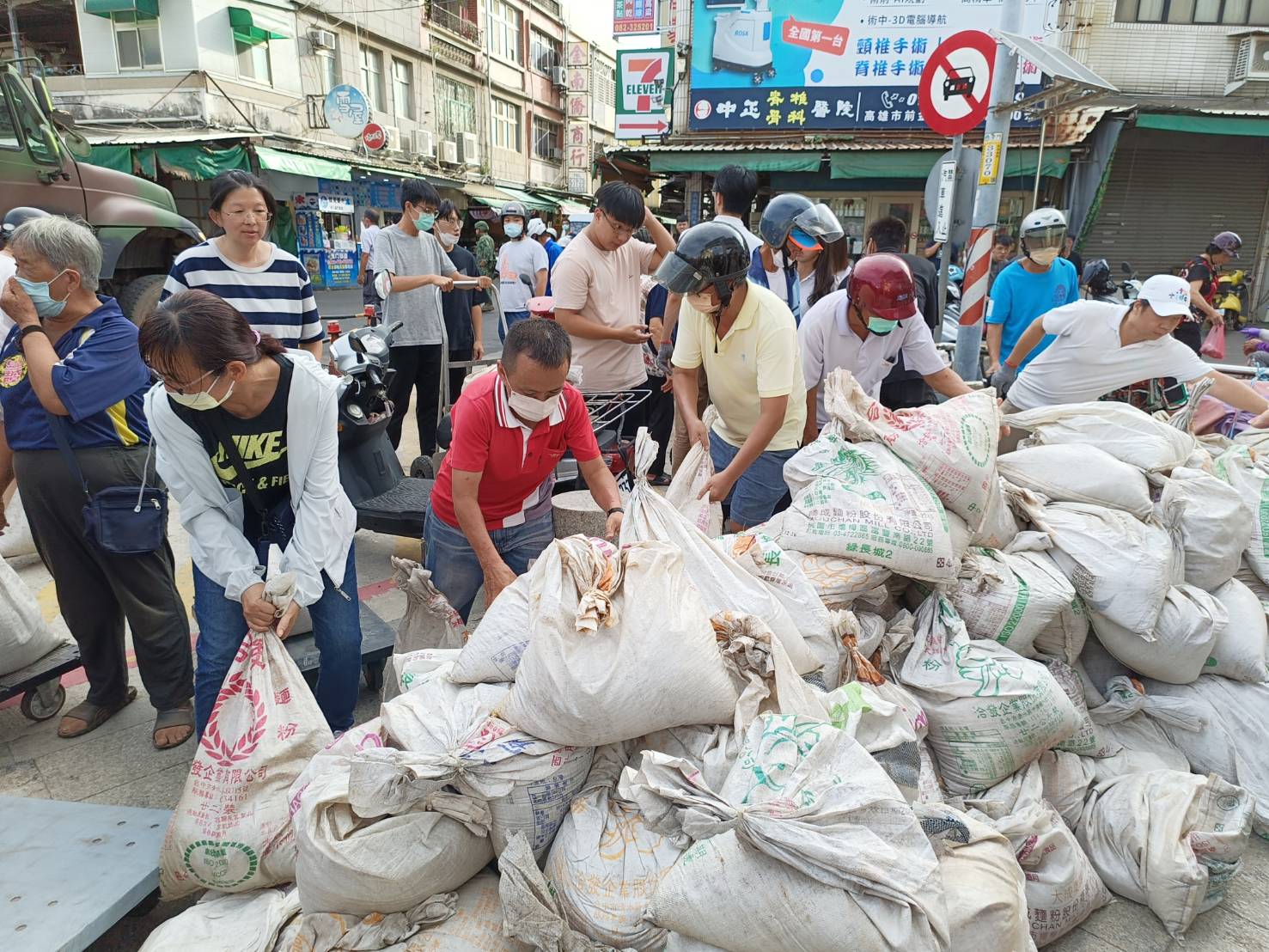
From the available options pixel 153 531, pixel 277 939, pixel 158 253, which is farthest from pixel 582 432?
pixel 158 253

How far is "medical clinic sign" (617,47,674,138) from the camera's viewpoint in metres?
15.1

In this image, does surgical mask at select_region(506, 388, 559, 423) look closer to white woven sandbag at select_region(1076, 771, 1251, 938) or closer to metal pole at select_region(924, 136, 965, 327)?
white woven sandbag at select_region(1076, 771, 1251, 938)

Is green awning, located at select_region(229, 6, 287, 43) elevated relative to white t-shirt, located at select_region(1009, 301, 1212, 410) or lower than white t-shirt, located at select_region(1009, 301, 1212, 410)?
elevated

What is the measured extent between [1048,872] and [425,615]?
1727 millimetres

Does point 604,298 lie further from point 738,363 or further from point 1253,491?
point 1253,491

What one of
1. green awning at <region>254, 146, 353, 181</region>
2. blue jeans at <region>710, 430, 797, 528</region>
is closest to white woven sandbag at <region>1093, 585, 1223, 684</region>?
blue jeans at <region>710, 430, 797, 528</region>

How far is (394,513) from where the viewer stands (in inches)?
145

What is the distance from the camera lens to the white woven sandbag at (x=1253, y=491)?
2.72 metres

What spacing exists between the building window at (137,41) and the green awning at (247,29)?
1.38m

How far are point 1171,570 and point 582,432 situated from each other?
5.85 ft

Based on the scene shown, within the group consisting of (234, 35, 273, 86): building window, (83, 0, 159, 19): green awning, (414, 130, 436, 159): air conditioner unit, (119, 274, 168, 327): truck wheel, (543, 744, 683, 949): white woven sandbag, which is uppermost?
(83, 0, 159, 19): green awning

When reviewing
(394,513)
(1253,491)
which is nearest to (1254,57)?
(1253,491)

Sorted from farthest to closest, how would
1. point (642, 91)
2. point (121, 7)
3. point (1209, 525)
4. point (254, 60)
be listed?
point (254, 60) → point (642, 91) → point (121, 7) → point (1209, 525)

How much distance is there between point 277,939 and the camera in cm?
159
